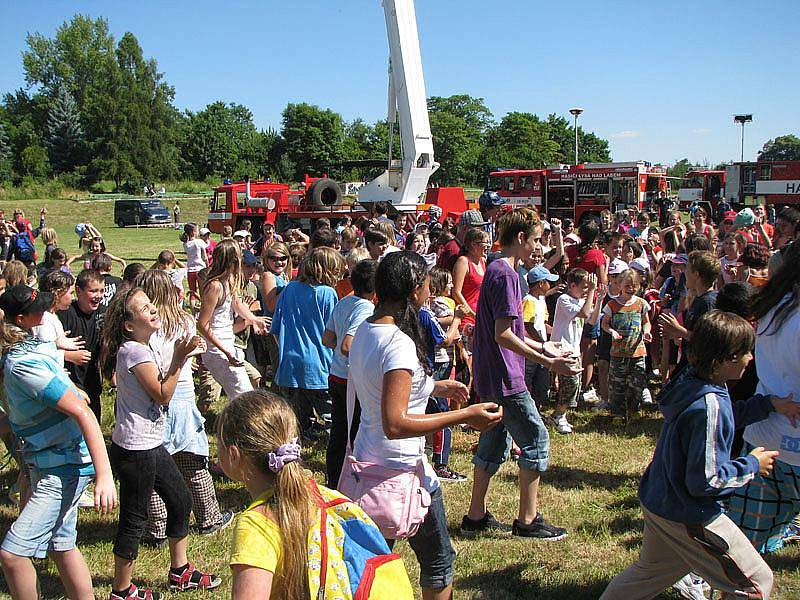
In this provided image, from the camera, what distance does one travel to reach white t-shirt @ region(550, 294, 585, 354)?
650 centimetres

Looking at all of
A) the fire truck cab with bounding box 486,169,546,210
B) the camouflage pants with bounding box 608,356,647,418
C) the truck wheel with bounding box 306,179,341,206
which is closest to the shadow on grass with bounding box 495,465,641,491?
the camouflage pants with bounding box 608,356,647,418

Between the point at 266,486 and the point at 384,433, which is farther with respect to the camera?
the point at 384,433

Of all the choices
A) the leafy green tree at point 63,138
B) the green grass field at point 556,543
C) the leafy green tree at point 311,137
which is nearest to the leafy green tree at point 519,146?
the leafy green tree at point 311,137

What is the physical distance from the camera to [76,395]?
3.19 meters

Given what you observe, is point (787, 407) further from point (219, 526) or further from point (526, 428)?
point (219, 526)

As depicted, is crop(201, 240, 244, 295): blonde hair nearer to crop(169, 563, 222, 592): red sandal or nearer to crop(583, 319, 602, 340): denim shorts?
crop(169, 563, 222, 592): red sandal

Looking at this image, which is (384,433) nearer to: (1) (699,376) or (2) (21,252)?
(1) (699,376)

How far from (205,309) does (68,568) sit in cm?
219

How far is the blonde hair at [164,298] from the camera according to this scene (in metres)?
4.07

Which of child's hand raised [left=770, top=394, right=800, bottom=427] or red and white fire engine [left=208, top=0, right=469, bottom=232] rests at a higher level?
red and white fire engine [left=208, top=0, right=469, bottom=232]

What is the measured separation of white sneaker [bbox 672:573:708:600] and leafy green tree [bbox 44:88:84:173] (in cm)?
7970

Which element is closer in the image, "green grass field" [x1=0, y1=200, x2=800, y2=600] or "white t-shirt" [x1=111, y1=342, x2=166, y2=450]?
"white t-shirt" [x1=111, y1=342, x2=166, y2=450]

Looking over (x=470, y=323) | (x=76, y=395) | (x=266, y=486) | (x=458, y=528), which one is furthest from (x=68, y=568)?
(x=470, y=323)

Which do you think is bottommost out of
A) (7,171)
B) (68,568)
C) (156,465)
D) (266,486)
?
(68,568)
